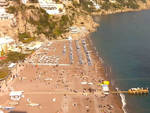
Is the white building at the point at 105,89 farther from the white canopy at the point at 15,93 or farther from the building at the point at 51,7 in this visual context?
the building at the point at 51,7

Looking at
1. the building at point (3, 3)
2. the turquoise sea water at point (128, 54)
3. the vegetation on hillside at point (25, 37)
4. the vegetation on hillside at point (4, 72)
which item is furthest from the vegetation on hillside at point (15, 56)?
the building at point (3, 3)

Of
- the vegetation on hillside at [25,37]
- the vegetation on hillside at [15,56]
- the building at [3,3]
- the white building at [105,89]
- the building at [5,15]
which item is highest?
the building at [3,3]

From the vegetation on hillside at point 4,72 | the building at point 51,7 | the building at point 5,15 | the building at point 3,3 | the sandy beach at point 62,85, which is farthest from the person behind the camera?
the building at point 51,7

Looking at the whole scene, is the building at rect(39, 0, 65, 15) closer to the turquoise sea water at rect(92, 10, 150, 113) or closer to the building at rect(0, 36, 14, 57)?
the turquoise sea water at rect(92, 10, 150, 113)

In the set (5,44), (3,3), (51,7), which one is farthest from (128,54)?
(3,3)

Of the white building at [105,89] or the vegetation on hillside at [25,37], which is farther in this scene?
the vegetation on hillside at [25,37]

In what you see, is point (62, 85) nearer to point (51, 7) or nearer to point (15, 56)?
point (15, 56)

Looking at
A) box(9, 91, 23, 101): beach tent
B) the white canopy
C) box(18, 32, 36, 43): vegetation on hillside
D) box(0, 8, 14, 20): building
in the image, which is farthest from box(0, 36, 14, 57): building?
box(9, 91, 23, 101): beach tent

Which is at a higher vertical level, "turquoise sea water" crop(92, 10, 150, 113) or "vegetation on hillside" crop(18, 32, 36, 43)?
"vegetation on hillside" crop(18, 32, 36, 43)
